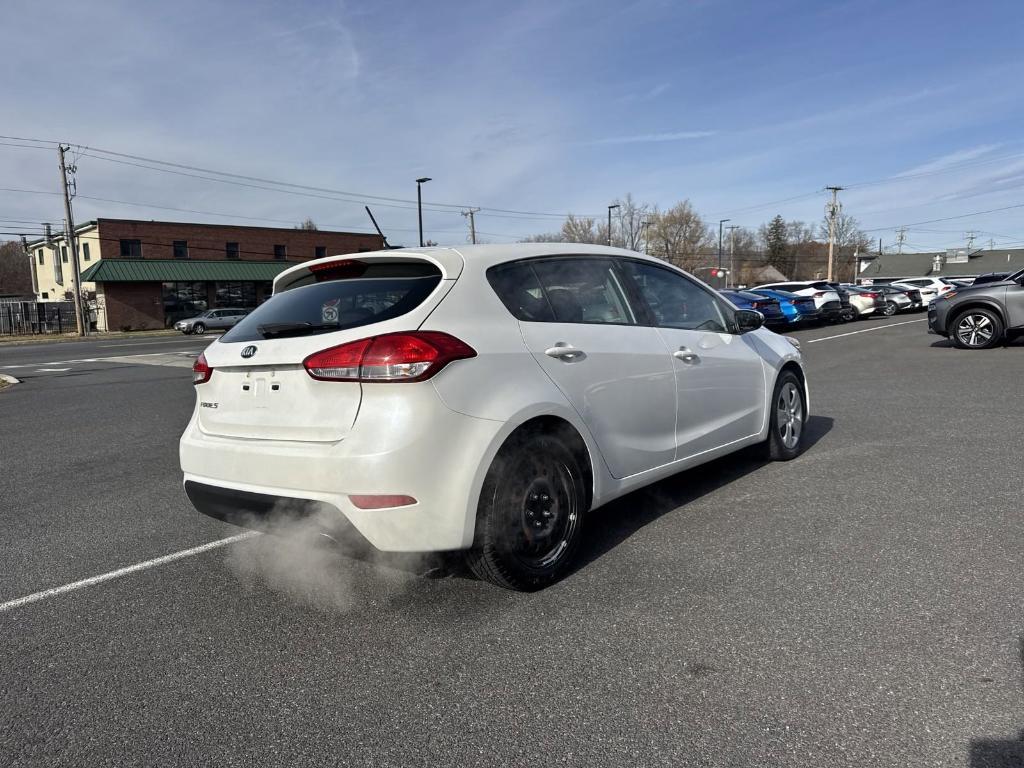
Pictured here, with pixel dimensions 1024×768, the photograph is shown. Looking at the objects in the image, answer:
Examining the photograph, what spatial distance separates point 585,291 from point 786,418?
2.50 meters

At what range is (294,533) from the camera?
3.19m

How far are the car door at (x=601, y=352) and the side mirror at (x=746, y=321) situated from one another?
44.7 inches

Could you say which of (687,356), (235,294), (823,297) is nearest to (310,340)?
(687,356)

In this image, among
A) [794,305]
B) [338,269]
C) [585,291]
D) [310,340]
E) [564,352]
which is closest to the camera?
[310,340]

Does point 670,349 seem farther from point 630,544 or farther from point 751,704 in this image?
point 751,704

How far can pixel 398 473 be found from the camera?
2.95m

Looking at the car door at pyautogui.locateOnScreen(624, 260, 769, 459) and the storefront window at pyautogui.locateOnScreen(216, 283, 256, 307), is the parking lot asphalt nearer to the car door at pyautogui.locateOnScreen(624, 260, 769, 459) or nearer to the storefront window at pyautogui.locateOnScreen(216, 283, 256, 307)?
the car door at pyautogui.locateOnScreen(624, 260, 769, 459)

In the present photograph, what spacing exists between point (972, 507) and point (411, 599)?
337cm


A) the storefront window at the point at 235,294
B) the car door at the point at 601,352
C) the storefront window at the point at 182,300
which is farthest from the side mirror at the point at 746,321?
the storefront window at the point at 235,294

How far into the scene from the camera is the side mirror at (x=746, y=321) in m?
5.20

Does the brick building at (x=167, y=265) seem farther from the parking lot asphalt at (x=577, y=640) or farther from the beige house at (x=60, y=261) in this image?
the parking lot asphalt at (x=577, y=640)

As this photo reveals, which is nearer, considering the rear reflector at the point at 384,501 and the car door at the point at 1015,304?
the rear reflector at the point at 384,501

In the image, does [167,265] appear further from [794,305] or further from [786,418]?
[786,418]

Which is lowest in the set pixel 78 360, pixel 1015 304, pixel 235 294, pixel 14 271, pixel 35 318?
pixel 78 360
